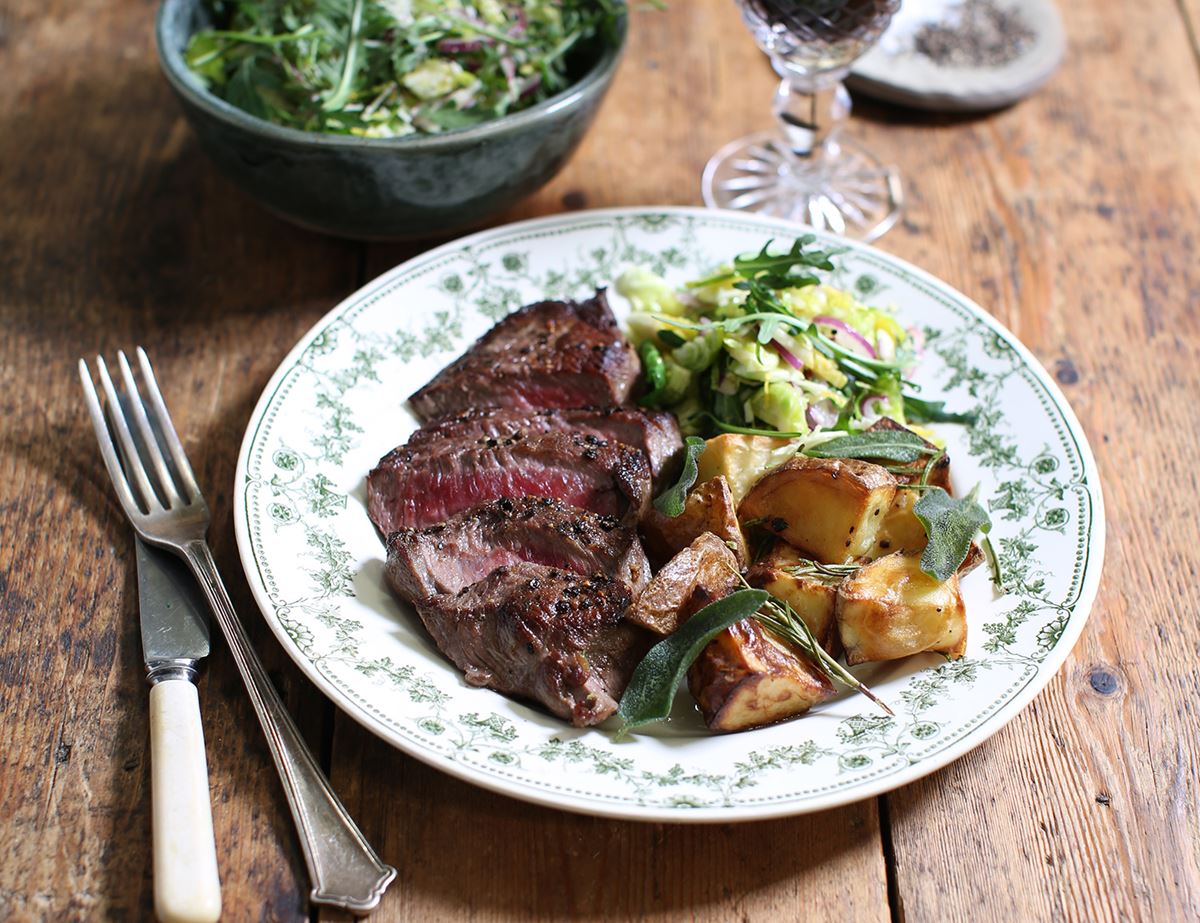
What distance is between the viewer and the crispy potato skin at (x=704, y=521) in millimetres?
2535

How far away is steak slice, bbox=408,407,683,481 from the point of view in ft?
9.07

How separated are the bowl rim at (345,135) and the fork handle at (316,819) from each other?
4.59 feet

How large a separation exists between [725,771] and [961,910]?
528 mm

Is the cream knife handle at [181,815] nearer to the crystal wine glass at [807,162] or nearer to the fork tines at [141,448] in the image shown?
the fork tines at [141,448]

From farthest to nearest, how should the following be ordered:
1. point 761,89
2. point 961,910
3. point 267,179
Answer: point 761,89, point 267,179, point 961,910

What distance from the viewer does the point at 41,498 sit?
2.95 m

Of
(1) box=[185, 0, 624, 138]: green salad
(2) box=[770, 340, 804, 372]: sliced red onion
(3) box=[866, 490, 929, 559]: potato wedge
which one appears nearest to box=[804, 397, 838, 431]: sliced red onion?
(2) box=[770, 340, 804, 372]: sliced red onion

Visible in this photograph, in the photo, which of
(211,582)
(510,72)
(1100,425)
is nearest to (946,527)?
(1100,425)

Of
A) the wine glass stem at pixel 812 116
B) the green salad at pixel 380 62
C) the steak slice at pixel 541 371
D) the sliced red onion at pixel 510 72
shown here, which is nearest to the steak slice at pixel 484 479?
the steak slice at pixel 541 371

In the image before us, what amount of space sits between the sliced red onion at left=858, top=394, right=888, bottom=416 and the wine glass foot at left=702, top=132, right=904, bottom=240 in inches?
38.3

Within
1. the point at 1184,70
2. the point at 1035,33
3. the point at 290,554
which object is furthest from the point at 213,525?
the point at 1184,70

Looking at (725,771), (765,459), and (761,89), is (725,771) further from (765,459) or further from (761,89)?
(761,89)

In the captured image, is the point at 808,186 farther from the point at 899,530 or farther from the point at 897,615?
the point at 897,615

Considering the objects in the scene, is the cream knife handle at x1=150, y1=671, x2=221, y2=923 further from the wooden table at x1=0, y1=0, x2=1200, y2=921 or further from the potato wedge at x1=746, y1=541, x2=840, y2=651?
the potato wedge at x1=746, y1=541, x2=840, y2=651
